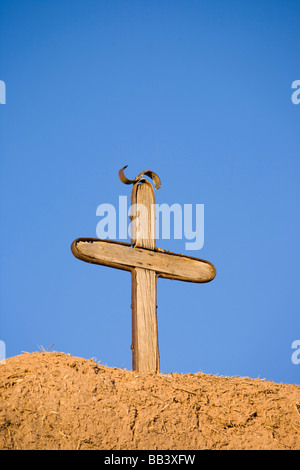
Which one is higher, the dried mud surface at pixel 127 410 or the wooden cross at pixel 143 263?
the wooden cross at pixel 143 263

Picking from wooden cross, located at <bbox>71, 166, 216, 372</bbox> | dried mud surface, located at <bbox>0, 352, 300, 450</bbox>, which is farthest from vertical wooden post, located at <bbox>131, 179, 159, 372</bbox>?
dried mud surface, located at <bbox>0, 352, 300, 450</bbox>

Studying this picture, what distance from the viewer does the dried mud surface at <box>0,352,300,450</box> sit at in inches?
180

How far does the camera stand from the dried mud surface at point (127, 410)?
4.56 m

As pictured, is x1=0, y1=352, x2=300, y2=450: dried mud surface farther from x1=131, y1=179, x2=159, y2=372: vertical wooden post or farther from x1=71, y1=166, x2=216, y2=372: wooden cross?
x1=71, y1=166, x2=216, y2=372: wooden cross

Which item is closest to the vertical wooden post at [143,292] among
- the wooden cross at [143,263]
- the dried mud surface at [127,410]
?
the wooden cross at [143,263]

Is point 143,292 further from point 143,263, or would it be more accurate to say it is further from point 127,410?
point 127,410

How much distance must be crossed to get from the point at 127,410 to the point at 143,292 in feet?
6.63

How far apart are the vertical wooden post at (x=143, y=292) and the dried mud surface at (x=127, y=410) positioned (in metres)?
0.57

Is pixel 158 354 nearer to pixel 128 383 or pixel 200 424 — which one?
pixel 128 383

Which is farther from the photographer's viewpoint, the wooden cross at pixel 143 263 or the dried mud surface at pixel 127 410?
the wooden cross at pixel 143 263

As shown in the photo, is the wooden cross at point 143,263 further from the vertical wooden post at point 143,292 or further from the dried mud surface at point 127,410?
the dried mud surface at point 127,410

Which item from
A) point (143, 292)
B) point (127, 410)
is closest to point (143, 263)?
point (143, 292)

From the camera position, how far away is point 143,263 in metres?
6.91

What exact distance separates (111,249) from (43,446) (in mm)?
2796
